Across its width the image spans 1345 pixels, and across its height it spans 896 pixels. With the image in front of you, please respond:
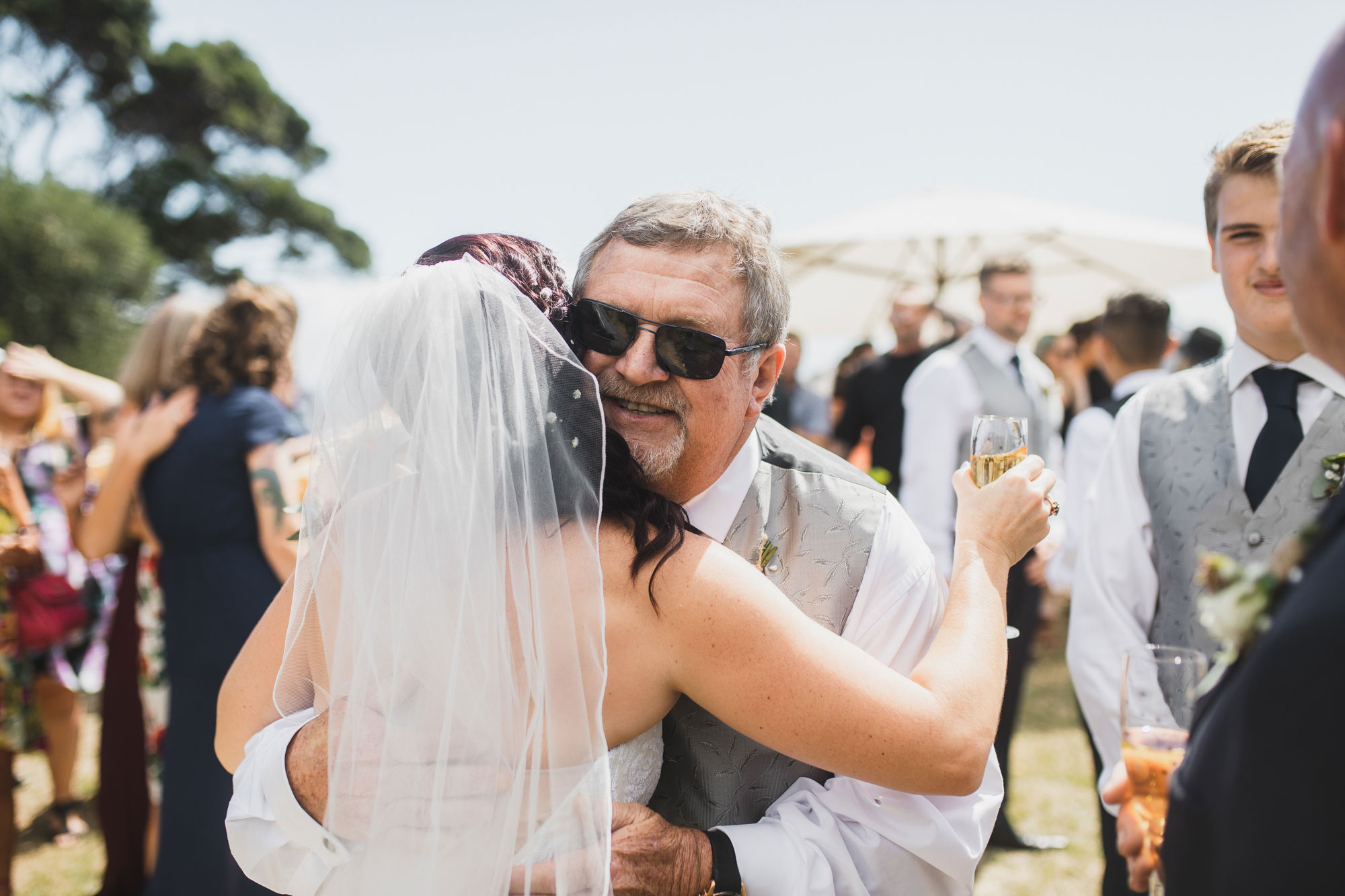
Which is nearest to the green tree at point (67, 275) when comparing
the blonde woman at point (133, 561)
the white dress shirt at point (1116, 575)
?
the blonde woman at point (133, 561)

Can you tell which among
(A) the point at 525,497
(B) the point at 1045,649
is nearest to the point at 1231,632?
(A) the point at 525,497

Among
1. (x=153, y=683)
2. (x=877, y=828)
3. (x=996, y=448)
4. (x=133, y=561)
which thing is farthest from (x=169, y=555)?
(x=996, y=448)

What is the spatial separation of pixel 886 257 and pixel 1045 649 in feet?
13.3

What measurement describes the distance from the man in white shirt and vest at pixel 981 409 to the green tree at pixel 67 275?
2409 centimetres

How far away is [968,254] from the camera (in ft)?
28.9

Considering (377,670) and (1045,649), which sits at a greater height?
(377,670)

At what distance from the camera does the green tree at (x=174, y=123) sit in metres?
31.1

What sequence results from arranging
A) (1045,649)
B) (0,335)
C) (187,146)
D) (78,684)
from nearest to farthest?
(78,684)
(1045,649)
(0,335)
(187,146)

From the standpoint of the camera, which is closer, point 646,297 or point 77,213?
point 646,297

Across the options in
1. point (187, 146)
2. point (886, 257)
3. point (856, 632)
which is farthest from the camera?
point (187, 146)

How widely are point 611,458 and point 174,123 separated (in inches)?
1623

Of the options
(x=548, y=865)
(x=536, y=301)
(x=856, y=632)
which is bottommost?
(x=548, y=865)

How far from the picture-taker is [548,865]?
4.69 feet

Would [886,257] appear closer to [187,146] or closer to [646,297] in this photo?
[646,297]
